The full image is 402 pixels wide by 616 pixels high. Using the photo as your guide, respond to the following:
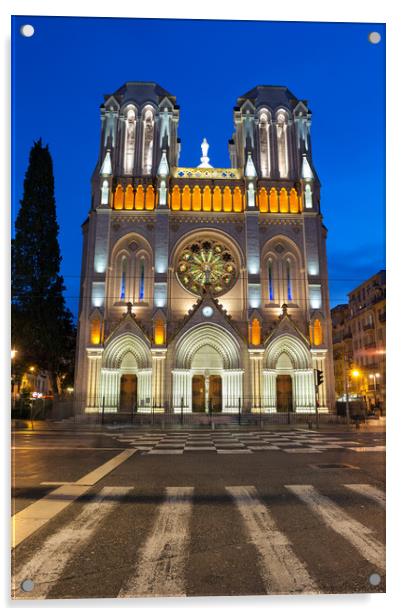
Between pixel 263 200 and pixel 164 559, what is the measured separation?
126 ft

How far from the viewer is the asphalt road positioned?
10.6 feet

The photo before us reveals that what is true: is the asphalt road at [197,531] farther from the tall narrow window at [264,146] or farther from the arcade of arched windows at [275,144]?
the arcade of arched windows at [275,144]

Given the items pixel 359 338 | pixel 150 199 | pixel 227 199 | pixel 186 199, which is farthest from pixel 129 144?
pixel 359 338

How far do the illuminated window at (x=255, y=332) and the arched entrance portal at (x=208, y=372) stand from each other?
1.38 m

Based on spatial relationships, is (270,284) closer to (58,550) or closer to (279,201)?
(279,201)

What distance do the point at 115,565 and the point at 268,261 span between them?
36571 mm

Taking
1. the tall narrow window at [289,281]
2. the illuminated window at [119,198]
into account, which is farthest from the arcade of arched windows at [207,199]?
the tall narrow window at [289,281]

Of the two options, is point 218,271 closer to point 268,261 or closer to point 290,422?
point 268,261

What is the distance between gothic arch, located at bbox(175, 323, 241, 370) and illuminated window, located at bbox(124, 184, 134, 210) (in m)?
12.0

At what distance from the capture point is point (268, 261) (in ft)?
Answer: 128

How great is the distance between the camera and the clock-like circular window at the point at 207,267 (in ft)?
128

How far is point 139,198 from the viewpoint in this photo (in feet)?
129

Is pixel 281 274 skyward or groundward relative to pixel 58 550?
skyward

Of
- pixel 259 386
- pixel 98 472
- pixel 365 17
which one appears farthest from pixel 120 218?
pixel 365 17
